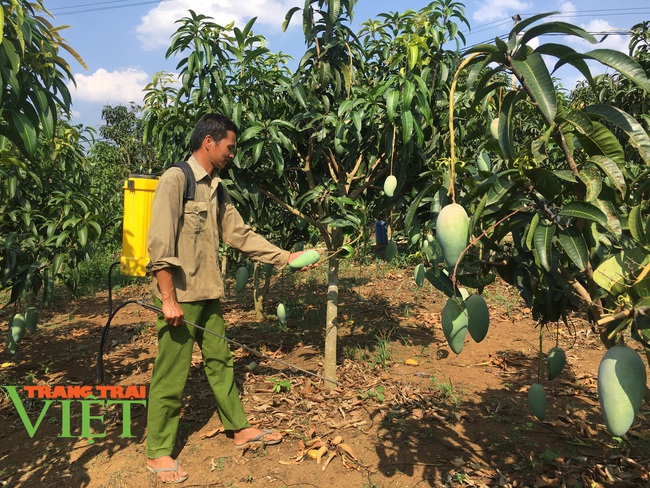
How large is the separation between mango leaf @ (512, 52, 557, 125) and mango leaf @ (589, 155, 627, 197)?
154 millimetres

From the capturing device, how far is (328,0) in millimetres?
2469

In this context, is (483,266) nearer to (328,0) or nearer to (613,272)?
(613,272)

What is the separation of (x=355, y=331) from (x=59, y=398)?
2.28 metres

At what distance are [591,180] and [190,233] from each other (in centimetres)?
172

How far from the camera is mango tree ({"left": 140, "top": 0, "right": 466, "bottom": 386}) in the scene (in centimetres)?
243

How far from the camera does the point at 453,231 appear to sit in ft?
3.48

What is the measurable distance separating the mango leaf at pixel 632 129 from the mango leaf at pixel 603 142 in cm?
2

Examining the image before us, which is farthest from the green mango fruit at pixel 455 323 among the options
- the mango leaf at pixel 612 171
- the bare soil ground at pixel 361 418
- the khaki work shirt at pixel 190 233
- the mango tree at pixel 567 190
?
the khaki work shirt at pixel 190 233

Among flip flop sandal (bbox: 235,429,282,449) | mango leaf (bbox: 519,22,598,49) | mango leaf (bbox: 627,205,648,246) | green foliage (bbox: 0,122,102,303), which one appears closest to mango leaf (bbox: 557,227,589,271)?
mango leaf (bbox: 627,205,648,246)

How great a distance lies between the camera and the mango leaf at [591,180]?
0.99 meters

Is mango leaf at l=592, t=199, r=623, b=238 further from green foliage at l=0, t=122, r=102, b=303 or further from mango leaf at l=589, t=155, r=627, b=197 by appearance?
green foliage at l=0, t=122, r=102, b=303

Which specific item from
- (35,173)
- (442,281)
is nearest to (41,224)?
(35,173)

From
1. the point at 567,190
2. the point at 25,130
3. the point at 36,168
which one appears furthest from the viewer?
the point at 36,168

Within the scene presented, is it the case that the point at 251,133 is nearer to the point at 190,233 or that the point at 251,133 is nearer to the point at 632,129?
the point at 190,233
